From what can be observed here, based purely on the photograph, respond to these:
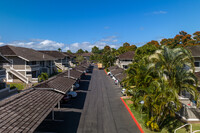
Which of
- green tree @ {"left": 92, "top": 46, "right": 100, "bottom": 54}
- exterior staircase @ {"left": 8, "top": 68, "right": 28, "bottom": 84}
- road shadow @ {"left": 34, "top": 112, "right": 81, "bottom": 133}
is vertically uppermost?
green tree @ {"left": 92, "top": 46, "right": 100, "bottom": 54}

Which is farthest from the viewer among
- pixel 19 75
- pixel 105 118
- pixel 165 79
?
pixel 19 75

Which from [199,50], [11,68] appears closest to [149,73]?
[199,50]

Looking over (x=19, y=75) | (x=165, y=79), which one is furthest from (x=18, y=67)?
(x=165, y=79)

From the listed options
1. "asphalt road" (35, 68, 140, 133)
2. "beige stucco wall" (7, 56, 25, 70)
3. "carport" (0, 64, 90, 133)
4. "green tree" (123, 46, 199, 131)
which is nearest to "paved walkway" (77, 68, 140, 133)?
"asphalt road" (35, 68, 140, 133)

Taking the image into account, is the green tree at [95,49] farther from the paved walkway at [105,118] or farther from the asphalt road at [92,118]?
the asphalt road at [92,118]

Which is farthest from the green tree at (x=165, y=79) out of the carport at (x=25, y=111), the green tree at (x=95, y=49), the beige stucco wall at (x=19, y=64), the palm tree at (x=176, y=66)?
the green tree at (x=95, y=49)

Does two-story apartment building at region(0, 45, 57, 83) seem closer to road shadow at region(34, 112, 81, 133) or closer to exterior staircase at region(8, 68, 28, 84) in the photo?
exterior staircase at region(8, 68, 28, 84)

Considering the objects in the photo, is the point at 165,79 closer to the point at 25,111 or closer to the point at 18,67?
the point at 25,111

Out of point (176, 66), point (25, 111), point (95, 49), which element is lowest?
point (25, 111)

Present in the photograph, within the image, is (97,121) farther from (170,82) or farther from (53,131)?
(170,82)
